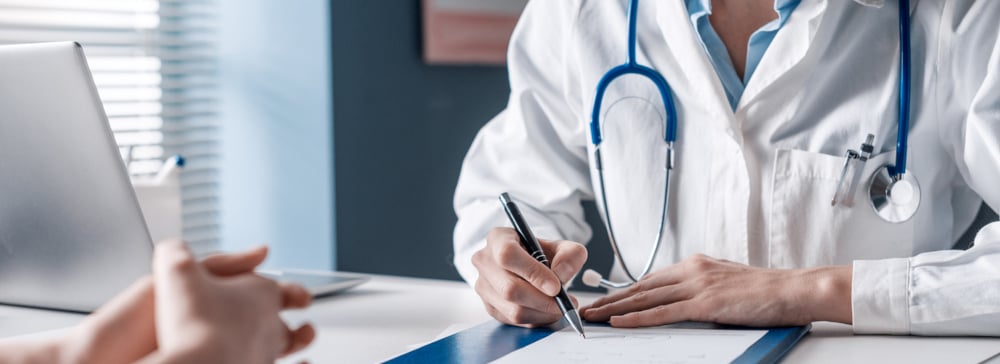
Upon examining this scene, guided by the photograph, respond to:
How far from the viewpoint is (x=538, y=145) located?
1495mm

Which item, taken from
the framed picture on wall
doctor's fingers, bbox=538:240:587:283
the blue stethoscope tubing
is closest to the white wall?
the framed picture on wall

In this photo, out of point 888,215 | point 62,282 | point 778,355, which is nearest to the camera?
point 778,355

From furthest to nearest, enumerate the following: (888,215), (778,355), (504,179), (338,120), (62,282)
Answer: (338,120), (504,179), (888,215), (62,282), (778,355)

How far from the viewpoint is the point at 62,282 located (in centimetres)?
113

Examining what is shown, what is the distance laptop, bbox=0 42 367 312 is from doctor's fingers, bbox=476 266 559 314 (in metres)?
0.33

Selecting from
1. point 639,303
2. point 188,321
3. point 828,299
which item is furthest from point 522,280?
point 188,321

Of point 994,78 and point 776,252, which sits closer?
point 994,78

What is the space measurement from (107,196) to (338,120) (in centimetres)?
159

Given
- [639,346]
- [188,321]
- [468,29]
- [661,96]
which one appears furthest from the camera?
[468,29]

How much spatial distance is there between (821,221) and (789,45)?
208 mm

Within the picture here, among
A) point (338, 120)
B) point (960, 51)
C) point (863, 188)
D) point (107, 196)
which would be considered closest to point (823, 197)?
point (863, 188)

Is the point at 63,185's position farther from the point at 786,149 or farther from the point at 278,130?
the point at 278,130

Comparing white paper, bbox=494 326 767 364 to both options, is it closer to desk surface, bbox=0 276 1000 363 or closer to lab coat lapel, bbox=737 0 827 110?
desk surface, bbox=0 276 1000 363

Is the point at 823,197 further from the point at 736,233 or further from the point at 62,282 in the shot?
the point at 62,282
